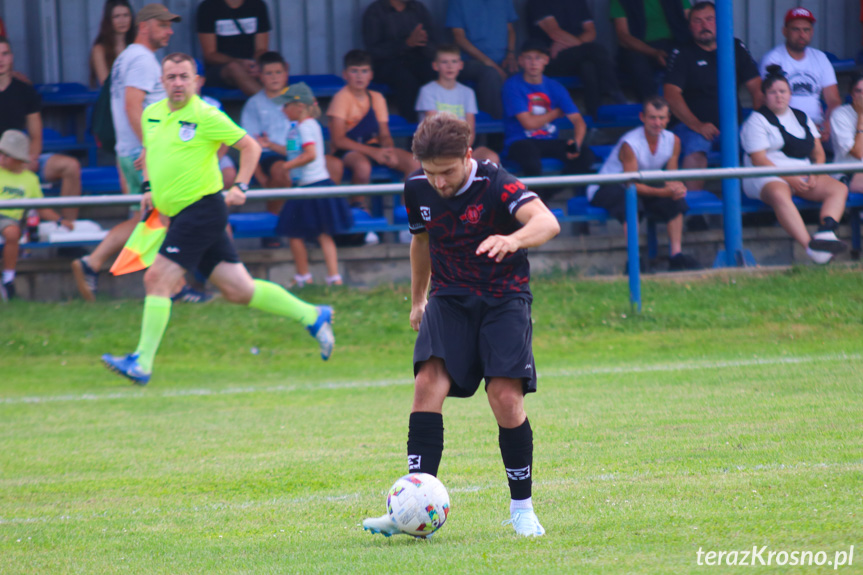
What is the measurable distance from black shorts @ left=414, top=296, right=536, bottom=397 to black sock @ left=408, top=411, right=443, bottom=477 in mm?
146

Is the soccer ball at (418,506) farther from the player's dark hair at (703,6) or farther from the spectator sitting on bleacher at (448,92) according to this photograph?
the player's dark hair at (703,6)

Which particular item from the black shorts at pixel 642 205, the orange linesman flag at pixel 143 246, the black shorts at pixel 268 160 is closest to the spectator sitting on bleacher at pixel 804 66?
the black shorts at pixel 642 205

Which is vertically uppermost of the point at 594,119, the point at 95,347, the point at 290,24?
the point at 290,24

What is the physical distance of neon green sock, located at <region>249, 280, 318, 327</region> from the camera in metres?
7.99

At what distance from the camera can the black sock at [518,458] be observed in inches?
148

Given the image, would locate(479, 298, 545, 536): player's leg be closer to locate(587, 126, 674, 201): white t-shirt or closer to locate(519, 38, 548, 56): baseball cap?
locate(587, 126, 674, 201): white t-shirt

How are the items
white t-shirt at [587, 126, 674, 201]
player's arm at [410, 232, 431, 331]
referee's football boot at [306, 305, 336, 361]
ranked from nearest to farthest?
player's arm at [410, 232, 431, 331]
referee's football boot at [306, 305, 336, 361]
white t-shirt at [587, 126, 674, 201]

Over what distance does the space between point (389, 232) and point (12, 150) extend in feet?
11.9

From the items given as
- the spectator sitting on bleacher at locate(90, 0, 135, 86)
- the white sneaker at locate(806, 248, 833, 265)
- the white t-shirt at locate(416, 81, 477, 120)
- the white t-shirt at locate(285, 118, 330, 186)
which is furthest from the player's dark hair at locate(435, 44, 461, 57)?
the white sneaker at locate(806, 248, 833, 265)

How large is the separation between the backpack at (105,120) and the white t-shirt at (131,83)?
346 mm

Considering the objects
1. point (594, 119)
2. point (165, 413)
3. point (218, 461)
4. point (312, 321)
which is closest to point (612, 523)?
point (218, 461)

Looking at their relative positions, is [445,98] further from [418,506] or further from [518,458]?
[418,506]

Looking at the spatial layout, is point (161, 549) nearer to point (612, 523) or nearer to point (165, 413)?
point (612, 523)

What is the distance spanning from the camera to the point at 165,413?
6938mm
